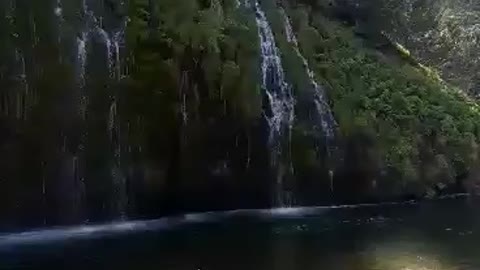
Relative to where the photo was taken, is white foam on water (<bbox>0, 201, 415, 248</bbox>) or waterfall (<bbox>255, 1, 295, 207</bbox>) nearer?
white foam on water (<bbox>0, 201, 415, 248</bbox>)

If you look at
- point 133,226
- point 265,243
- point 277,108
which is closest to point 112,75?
point 133,226

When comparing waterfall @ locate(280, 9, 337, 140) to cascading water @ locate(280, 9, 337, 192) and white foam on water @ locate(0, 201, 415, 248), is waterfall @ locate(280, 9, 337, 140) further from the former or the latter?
white foam on water @ locate(0, 201, 415, 248)

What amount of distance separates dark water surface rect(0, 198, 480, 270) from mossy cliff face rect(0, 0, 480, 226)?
1.38m

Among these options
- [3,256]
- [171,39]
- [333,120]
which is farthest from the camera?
[333,120]

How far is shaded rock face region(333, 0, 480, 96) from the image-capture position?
35312 millimetres

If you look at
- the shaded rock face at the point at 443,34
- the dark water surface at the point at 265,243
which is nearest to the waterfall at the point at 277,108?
the dark water surface at the point at 265,243

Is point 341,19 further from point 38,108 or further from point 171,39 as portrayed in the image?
point 38,108

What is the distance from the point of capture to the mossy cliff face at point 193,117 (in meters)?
20.8

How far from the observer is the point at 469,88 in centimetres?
4041

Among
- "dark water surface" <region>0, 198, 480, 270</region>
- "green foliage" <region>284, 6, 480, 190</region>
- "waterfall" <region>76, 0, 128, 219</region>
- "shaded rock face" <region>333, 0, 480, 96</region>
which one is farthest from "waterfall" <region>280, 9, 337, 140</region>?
"waterfall" <region>76, 0, 128, 219</region>

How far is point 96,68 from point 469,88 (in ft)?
81.9

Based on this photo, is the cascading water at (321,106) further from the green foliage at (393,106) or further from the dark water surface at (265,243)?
the dark water surface at (265,243)

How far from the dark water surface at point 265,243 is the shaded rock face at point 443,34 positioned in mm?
13503

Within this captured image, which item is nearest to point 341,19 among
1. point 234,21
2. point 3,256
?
point 234,21
